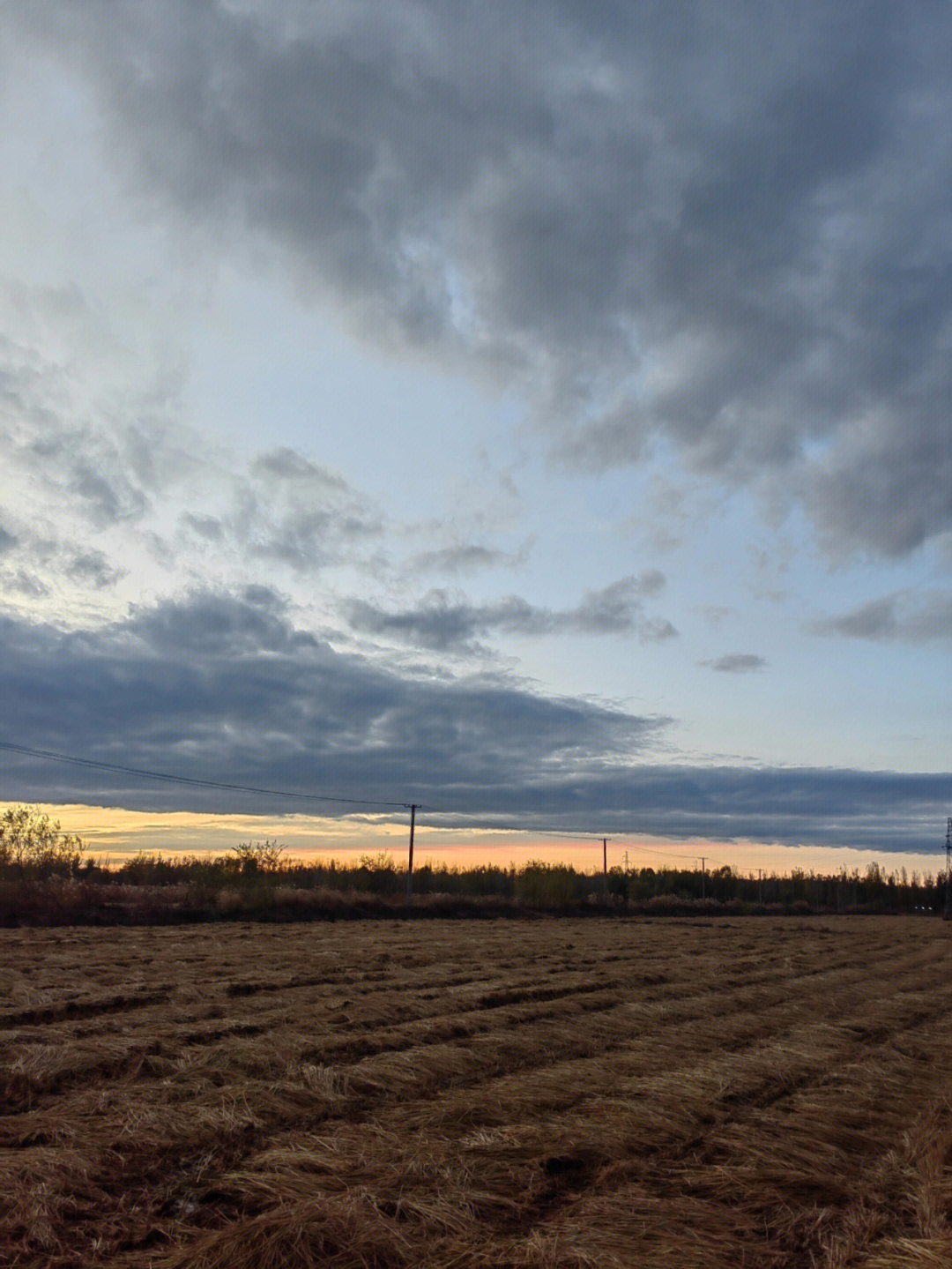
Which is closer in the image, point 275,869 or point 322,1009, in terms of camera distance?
point 322,1009

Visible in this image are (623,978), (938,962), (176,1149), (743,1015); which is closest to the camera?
(176,1149)

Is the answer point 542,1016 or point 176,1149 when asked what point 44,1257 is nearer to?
point 176,1149

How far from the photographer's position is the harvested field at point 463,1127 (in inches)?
188

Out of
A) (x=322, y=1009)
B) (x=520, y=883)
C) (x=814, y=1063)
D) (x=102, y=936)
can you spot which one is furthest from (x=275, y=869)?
(x=814, y=1063)

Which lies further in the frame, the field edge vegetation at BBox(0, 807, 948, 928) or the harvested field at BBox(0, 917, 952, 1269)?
the field edge vegetation at BBox(0, 807, 948, 928)

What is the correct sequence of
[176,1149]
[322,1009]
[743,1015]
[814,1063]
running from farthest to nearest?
[743,1015], [322,1009], [814,1063], [176,1149]

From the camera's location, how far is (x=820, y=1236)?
507cm

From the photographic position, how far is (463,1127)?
22.3 ft

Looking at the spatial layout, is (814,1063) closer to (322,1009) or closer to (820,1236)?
(820,1236)

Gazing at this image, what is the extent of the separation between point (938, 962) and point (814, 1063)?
59.8ft

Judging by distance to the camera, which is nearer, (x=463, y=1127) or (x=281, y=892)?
(x=463, y=1127)

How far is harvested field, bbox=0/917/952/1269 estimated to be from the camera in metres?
4.77

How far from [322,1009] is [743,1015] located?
20.0 feet

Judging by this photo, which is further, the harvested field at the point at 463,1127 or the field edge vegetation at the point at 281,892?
the field edge vegetation at the point at 281,892
